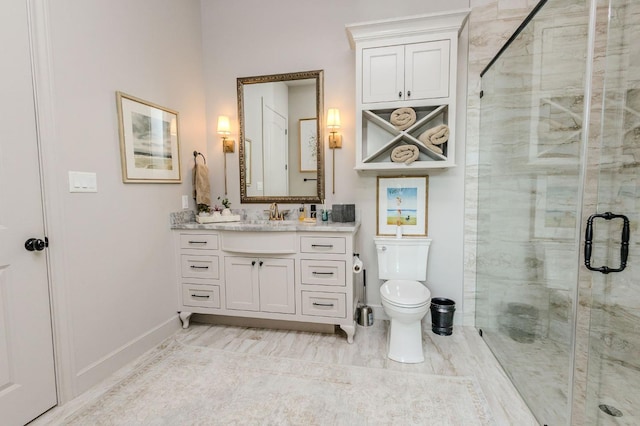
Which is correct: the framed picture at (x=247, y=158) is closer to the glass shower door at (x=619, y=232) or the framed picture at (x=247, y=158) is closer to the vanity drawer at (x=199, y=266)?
the vanity drawer at (x=199, y=266)

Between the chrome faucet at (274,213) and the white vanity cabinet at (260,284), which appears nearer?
the white vanity cabinet at (260,284)

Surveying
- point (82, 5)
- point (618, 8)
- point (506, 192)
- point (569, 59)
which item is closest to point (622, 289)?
point (506, 192)

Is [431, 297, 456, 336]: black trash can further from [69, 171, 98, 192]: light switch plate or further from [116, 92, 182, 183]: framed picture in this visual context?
[69, 171, 98, 192]: light switch plate

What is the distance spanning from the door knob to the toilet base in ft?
7.09

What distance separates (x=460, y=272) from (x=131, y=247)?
2.66 metres

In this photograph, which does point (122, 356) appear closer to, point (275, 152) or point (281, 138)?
point (275, 152)

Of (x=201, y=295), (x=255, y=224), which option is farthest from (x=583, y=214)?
(x=201, y=295)

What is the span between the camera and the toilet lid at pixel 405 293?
6.62ft

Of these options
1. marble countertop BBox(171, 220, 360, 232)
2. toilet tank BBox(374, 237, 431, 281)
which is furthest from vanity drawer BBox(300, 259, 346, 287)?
toilet tank BBox(374, 237, 431, 281)

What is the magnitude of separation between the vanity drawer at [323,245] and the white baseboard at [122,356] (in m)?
1.31

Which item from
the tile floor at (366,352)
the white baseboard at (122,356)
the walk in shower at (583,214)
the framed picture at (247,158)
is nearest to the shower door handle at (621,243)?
the walk in shower at (583,214)

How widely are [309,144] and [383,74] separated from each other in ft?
2.85

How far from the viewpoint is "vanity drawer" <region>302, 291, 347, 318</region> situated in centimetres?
232

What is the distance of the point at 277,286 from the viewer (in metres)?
2.41
